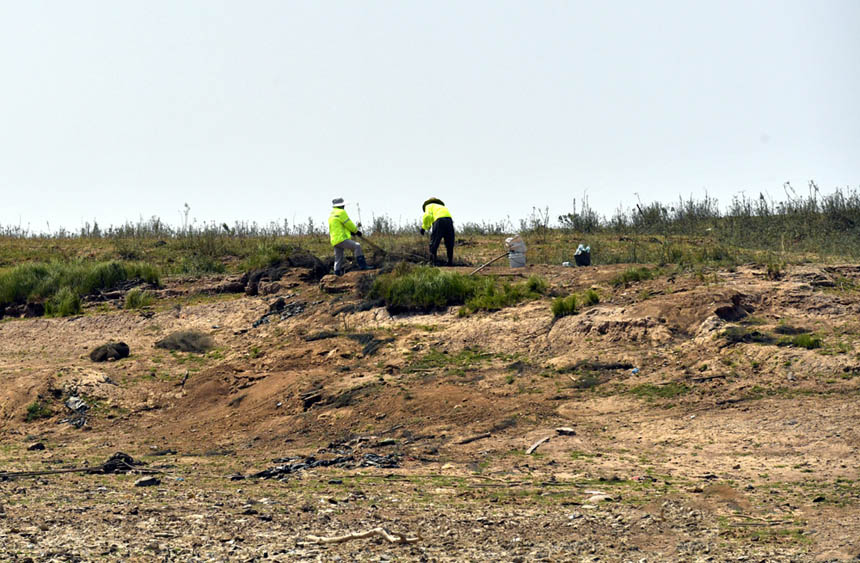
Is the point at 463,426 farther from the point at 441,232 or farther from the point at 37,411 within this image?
the point at 441,232

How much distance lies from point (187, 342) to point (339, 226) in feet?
11.2

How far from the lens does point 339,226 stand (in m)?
17.8

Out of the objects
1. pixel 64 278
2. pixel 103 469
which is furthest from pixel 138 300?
pixel 103 469

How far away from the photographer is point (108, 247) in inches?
957

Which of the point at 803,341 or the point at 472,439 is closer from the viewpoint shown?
the point at 472,439

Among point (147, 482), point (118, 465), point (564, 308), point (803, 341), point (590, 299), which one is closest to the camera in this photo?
point (147, 482)

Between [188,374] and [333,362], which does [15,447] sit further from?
[333,362]

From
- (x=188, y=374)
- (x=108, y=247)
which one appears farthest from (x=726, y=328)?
(x=108, y=247)

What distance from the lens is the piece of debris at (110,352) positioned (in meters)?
15.7

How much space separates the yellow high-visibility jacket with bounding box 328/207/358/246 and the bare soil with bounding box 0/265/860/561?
725mm

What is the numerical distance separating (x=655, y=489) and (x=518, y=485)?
1153 millimetres

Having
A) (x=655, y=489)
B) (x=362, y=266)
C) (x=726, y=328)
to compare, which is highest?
(x=362, y=266)

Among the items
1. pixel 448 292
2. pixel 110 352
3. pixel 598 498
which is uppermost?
pixel 448 292

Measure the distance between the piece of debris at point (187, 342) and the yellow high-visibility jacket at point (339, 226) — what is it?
9.45ft
